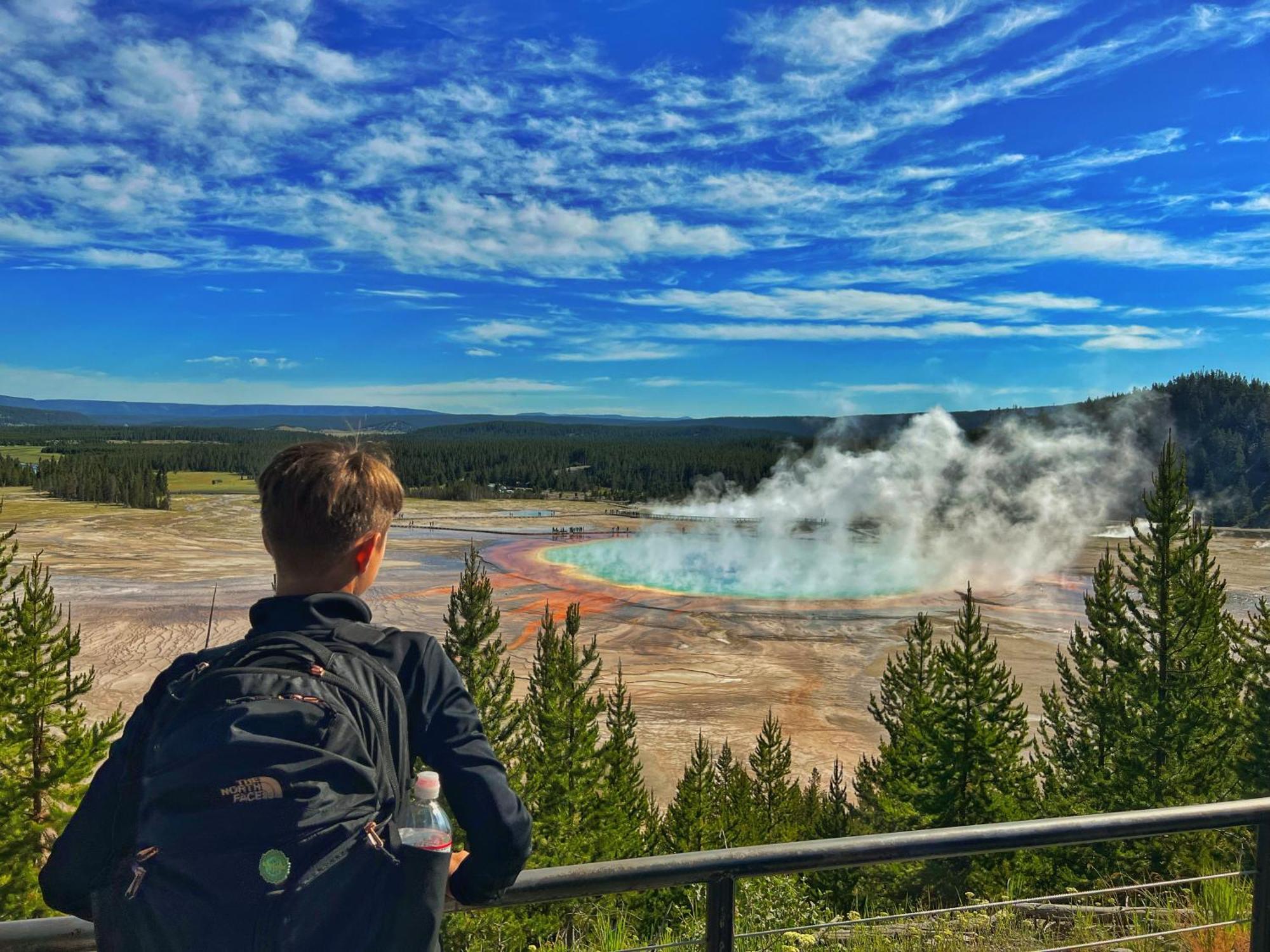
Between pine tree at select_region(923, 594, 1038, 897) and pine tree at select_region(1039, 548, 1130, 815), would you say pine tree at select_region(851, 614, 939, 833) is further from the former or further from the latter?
pine tree at select_region(1039, 548, 1130, 815)

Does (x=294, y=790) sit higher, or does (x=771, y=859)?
(x=294, y=790)

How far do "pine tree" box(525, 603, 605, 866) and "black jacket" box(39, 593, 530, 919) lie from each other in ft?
75.5

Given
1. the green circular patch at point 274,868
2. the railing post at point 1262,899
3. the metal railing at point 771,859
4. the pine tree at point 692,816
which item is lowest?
the pine tree at point 692,816

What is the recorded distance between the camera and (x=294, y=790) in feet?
5.55

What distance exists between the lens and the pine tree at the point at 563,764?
24.6m

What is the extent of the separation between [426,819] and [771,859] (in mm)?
1262

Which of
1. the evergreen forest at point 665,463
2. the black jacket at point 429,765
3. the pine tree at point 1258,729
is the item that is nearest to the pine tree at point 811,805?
the pine tree at point 1258,729

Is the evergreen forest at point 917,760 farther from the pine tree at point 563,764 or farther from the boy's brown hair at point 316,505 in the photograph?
the boy's brown hair at point 316,505

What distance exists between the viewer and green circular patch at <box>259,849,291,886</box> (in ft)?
5.41

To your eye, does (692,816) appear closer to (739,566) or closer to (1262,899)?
(1262,899)

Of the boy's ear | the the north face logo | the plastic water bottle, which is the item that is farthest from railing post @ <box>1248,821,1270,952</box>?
the the north face logo

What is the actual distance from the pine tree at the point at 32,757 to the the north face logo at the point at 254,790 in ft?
66.9

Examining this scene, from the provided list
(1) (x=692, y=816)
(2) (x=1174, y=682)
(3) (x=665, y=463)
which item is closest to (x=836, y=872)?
(1) (x=692, y=816)

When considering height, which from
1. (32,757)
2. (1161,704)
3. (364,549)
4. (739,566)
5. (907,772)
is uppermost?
(364,549)
